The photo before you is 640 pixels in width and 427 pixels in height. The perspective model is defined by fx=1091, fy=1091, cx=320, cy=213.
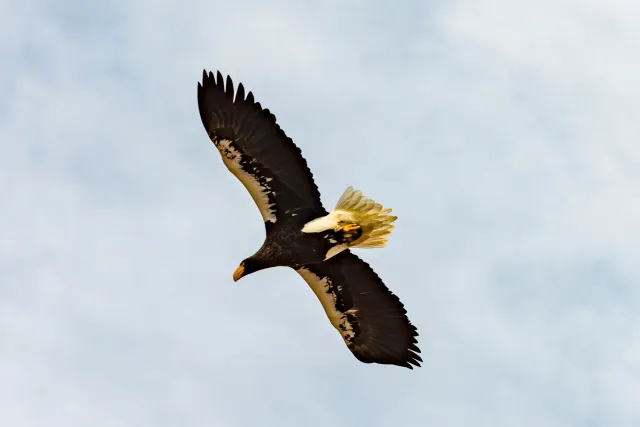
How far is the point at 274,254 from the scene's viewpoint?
58.7 ft

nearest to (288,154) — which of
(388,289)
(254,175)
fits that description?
(254,175)

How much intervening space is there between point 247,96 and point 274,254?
271 cm

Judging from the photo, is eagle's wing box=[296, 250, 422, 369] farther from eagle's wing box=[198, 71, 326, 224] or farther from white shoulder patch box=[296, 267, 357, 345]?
eagle's wing box=[198, 71, 326, 224]

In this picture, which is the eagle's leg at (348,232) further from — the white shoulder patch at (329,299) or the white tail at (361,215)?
the white shoulder patch at (329,299)

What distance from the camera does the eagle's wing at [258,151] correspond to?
16859 mm

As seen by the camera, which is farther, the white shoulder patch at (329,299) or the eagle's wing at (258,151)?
the white shoulder patch at (329,299)

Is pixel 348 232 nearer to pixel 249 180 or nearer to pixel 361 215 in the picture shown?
pixel 361 215

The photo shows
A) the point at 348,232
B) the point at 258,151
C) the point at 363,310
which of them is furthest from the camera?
the point at 363,310

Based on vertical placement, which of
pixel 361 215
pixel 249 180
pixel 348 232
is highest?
pixel 361 215

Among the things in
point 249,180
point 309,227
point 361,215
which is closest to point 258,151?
point 249,180

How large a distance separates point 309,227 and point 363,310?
1.95 m

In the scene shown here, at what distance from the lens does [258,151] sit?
56.3ft

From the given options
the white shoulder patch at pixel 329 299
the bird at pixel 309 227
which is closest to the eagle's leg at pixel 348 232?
the bird at pixel 309 227

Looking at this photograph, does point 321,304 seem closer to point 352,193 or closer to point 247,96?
point 352,193
